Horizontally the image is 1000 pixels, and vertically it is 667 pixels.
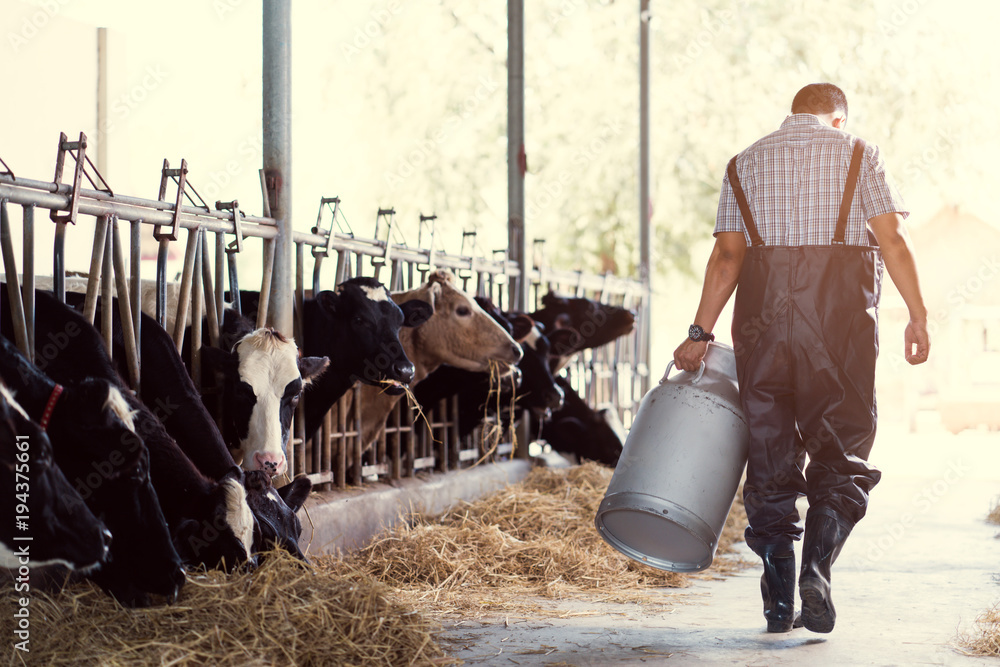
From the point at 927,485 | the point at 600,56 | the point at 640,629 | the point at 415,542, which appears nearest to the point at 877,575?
the point at 640,629

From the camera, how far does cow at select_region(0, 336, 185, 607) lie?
9.00 feet

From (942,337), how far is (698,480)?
1687 centimetres

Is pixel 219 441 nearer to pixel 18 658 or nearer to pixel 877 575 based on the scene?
pixel 18 658

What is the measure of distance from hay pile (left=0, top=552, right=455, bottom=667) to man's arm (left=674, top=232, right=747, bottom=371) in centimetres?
142

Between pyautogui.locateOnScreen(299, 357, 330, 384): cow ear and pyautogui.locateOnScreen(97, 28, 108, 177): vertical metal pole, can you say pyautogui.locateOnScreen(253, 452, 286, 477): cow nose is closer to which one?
pyautogui.locateOnScreen(299, 357, 330, 384): cow ear

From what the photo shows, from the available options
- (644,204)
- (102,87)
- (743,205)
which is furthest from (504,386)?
(102,87)

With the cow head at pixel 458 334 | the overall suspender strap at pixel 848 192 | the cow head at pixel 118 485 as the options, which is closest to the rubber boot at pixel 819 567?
the overall suspender strap at pixel 848 192

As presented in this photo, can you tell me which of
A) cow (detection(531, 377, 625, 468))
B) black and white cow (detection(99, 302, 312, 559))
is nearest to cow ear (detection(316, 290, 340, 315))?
black and white cow (detection(99, 302, 312, 559))

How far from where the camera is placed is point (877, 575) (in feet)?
16.4

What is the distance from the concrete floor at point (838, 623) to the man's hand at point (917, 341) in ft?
3.26

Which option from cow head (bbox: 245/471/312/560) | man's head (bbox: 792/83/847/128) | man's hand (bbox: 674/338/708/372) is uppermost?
man's head (bbox: 792/83/847/128)

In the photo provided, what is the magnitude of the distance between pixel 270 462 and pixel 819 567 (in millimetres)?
2136

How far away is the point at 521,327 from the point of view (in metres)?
6.79

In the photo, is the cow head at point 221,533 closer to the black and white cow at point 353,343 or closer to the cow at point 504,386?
the black and white cow at point 353,343
